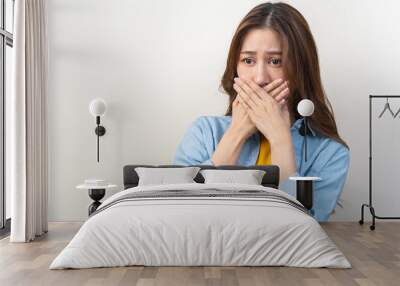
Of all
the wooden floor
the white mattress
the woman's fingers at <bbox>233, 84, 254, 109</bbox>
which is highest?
the woman's fingers at <bbox>233, 84, 254, 109</bbox>

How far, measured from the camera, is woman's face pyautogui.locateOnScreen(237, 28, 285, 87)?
23.3 ft

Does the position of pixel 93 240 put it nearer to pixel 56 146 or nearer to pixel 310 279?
pixel 310 279

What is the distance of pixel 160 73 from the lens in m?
7.37

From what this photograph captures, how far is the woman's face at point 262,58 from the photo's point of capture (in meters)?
7.09

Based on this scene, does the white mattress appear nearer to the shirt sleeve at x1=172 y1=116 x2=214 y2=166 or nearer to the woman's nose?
the shirt sleeve at x1=172 y1=116 x2=214 y2=166

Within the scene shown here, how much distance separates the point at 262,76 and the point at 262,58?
21cm

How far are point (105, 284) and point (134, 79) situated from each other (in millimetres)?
3835

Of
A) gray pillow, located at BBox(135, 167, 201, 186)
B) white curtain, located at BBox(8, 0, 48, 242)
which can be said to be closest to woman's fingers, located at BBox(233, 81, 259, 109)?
gray pillow, located at BBox(135, 167, 201, 186)

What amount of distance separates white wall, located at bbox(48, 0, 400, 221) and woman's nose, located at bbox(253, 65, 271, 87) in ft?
1.58

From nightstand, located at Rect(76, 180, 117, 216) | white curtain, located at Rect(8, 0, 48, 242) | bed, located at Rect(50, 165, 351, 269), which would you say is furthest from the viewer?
nightstand, located at Rect(76, 180, 117, 216)

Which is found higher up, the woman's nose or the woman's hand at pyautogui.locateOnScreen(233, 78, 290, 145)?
the woman's nose

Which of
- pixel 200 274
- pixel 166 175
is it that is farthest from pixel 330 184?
pixel 200 274

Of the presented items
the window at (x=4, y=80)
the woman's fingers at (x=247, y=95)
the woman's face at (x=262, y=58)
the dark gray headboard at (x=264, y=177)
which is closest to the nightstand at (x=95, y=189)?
the dark gray headboard at (x=264, y=177)

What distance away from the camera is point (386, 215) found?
7.34 m
